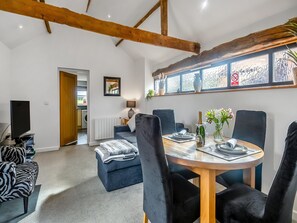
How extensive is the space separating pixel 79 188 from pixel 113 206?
0.72m

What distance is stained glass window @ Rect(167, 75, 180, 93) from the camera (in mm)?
4173

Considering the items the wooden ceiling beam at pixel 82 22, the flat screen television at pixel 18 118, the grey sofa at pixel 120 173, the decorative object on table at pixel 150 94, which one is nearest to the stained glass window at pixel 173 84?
the decorative object on table at pixel 150 94

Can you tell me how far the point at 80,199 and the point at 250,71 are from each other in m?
3.02

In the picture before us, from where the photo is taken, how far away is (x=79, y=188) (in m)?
2.41

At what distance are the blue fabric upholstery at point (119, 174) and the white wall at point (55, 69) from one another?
2.60 metres

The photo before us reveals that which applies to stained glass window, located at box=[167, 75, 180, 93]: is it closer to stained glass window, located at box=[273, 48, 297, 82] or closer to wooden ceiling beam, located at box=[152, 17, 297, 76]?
wooden ceiling beam, located at box=[152, 17, 297, 76]

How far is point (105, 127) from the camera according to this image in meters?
5.00

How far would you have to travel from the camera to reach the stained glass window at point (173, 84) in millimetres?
4173

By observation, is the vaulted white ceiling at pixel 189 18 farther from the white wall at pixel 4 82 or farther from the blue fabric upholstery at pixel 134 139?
the blue fabric upholstery at pixel 134 139

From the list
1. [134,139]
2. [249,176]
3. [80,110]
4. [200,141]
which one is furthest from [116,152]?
[80,110]

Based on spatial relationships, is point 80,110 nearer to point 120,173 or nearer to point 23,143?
point 23,143

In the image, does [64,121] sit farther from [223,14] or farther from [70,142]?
[223,14]

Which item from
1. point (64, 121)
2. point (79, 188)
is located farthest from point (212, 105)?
point (64, 121)

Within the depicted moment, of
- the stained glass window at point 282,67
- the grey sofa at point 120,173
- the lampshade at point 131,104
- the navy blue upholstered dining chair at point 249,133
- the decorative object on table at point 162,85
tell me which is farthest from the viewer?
the lampshade at point 131,104
